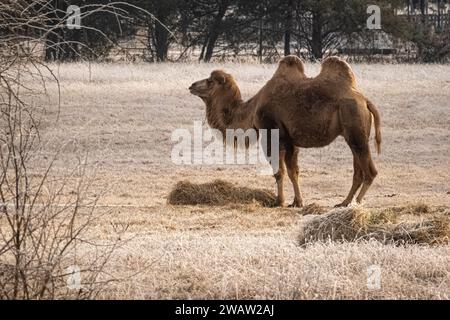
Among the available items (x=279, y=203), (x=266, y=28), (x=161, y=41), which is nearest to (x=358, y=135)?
(x=279, y=203)

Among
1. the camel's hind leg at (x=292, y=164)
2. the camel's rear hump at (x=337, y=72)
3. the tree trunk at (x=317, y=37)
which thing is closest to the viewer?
the camel's rear hump at (x=337, y=72)

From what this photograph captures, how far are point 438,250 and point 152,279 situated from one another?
252 cm

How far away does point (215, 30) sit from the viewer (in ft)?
121

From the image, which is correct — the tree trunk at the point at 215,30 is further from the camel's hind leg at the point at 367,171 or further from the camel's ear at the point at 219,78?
the camel's hind leg at the point at 367,171

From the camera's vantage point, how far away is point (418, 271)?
7859mm

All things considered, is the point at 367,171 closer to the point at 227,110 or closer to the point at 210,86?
the point at 227,110

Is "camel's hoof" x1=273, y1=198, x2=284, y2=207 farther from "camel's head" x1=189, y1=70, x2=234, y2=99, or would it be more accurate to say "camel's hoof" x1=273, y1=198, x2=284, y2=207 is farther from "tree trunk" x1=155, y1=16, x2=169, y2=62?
"tree trunk" x1=155, y1=16, x2=169, y2=62

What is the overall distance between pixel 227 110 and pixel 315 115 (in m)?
1.84

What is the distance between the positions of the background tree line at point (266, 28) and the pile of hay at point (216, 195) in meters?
21.7

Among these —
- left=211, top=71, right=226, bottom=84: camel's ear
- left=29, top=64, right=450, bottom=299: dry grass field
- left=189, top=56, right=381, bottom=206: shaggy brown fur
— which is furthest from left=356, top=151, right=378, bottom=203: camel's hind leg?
left=211, top=71, right=226, bottom=84: camel's ear

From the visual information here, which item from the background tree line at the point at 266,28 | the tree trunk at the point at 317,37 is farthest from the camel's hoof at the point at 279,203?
the tree trunk at the point at 317,37

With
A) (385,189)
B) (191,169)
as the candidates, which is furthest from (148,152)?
(385,189)

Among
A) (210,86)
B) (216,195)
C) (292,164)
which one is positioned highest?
(210,86)

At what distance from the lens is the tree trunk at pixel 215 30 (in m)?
36.2
